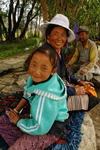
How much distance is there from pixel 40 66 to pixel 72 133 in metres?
1.01

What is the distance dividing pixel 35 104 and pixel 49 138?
464mm

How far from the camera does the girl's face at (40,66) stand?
1412mm

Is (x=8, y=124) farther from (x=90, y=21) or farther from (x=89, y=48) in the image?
(x=90, y=21)

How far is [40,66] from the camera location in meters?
1.42

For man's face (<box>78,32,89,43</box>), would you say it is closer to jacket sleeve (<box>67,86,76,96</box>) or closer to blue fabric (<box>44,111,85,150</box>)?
jacket sleeve (<box>67,86,76,96</box>)

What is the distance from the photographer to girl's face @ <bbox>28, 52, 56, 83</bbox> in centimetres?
141

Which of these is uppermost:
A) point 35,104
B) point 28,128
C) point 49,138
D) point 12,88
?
point 35,104

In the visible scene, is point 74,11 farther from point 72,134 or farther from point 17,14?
point 17,14

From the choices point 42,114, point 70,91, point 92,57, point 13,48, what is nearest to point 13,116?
point 42,114

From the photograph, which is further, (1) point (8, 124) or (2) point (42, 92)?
(1) point (8, 124)

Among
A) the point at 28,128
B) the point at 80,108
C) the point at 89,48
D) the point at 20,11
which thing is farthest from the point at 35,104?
the point at 20,11

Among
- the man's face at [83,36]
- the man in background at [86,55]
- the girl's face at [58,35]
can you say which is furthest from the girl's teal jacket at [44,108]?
the man's face at [83,36]

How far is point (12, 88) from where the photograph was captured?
3418 millimetres

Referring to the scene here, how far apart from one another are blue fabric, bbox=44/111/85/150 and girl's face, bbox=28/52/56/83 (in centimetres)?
82
